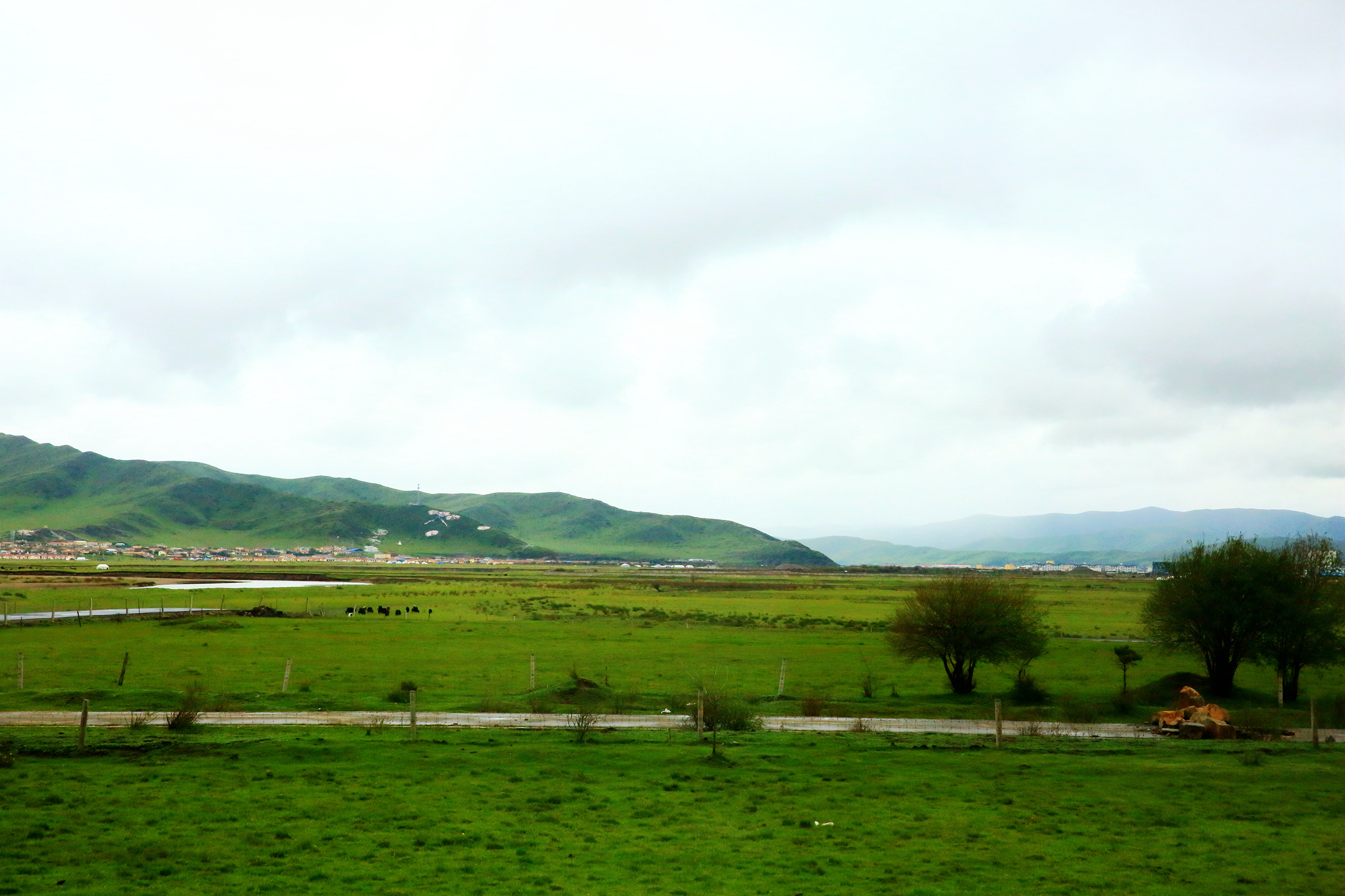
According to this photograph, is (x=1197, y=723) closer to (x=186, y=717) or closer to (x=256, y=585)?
(x=186, y=717)

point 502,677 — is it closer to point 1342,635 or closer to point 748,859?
point 748,859

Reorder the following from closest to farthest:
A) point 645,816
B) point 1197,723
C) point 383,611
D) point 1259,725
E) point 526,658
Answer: point 645,816 < point 1197,723 < point 1259,725 < point 526,658 < point 383,611

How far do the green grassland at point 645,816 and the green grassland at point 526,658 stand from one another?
8.22 m

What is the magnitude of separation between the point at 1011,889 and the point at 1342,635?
38313 mm

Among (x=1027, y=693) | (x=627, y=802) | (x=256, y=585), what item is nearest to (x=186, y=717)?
(x=627, y=802)

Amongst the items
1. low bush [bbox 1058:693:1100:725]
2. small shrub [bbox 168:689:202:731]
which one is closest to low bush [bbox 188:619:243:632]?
small shrub [bbox 168:689:202:731]

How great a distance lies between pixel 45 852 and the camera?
14.1m

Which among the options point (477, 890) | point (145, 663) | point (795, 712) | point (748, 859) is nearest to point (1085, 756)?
point (795, 712)

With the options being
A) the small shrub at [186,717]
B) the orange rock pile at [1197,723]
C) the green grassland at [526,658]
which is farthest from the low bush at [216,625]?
the orange rock pile at [1197,723]

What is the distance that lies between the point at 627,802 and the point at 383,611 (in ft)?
212

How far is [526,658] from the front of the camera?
4622 centimetres

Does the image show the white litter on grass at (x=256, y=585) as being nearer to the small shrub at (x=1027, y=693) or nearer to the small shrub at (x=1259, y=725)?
the small shrub at (x=1027, y=693)

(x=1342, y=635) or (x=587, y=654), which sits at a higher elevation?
(x=1342, y=635)

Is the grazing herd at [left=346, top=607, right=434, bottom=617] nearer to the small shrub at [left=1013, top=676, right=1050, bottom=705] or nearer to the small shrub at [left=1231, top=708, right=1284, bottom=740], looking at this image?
the small shrub at [left=1013, top=676, right=1050, bottom=705]
